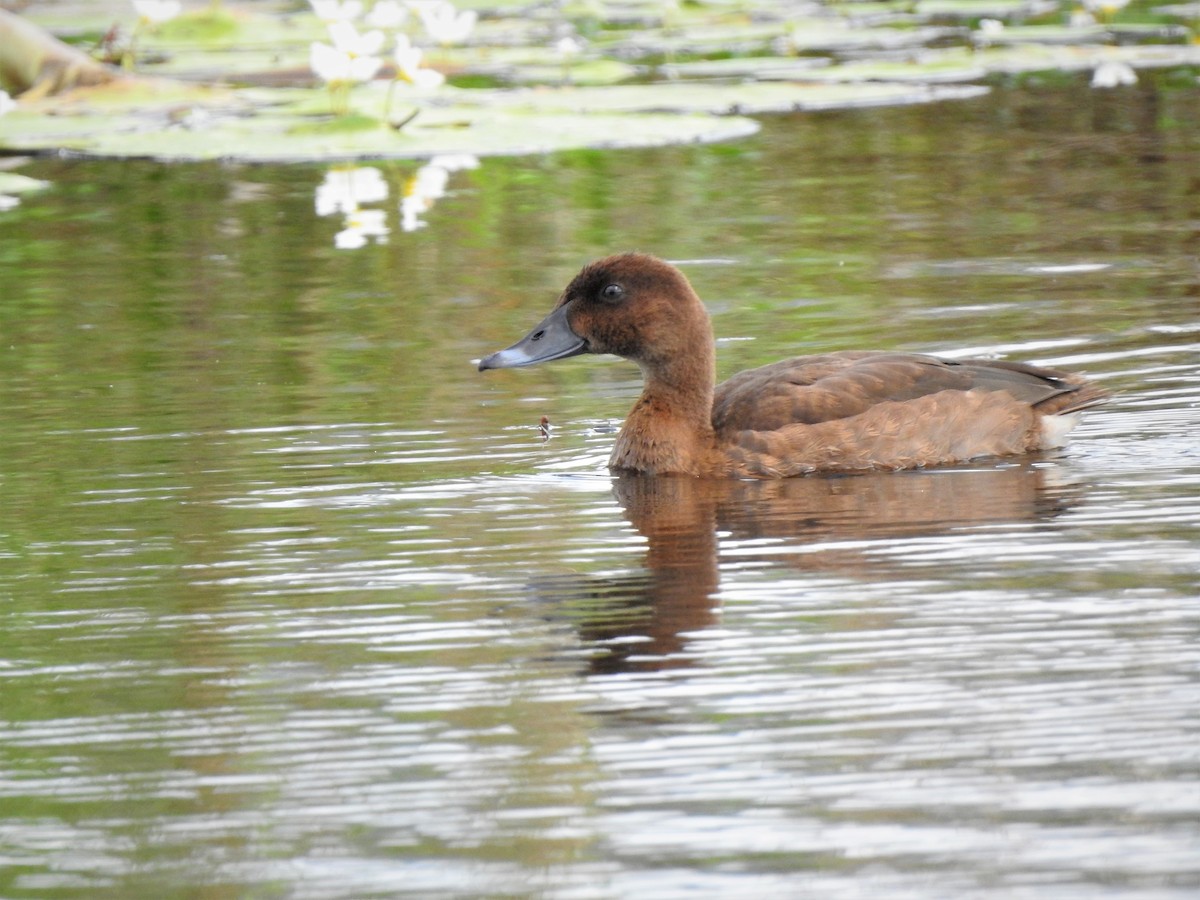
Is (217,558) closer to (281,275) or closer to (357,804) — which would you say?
(357,804)

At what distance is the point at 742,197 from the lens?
14.3 meters

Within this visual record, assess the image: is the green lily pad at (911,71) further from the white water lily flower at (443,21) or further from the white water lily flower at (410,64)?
the white water lily flower at (410,64)

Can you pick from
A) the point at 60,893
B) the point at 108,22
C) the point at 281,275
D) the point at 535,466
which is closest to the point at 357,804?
the point at 60,893

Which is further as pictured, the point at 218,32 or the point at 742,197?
the point at 218,32

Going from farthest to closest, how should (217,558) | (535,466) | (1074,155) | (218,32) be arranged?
1. (218,32)
2. (1074,155)
3. (535,466)
4. (217,558)

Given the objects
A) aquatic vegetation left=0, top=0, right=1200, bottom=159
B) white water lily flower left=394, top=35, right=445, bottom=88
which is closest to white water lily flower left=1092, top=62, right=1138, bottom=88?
aquatic vegetation left=0, top=0, right=1200, bottom=159

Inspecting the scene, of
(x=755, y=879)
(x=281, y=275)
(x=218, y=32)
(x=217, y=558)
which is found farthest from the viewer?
(x=218, y=32)

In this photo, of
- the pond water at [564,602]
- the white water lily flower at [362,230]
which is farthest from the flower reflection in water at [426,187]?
the pond water at [564,602]

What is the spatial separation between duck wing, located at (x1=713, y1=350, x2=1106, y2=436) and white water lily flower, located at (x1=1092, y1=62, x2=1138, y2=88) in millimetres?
10991

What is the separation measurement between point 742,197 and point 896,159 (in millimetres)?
1827

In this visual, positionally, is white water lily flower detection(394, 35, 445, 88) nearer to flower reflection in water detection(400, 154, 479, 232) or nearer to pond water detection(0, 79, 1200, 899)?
flower reflection in water detection(400, 154, 479, 232)

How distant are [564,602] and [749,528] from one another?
1.11 meters

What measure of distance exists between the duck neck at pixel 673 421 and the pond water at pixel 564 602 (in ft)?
0.68

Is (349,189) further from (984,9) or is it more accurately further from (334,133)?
(984,9)
